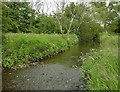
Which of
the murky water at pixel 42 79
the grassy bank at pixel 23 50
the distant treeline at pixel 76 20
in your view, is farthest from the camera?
the distant treeline at pixel 76 20

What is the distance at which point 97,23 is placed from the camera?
2877cm

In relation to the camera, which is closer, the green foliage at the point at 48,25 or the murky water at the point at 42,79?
the murky water at the point at 42,79

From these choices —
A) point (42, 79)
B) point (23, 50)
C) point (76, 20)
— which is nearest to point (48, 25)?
point (76, 20)

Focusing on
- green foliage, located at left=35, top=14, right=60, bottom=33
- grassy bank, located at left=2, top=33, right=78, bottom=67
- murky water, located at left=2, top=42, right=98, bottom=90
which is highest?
green foliage, located at left=35, top=14, right=60, bottom=33

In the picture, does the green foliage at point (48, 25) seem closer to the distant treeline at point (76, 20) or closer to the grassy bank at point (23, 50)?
the distant treeline at point (76, 20)

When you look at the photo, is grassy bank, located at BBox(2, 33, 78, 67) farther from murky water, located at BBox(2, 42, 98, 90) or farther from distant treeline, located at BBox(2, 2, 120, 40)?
distant treeline, located at BBox(2, 2, 120, 40)

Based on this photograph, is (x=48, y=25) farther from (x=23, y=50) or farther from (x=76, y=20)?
(x=23, y=50)

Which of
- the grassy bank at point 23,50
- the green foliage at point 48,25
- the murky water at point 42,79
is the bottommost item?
the murky water at point 42,79

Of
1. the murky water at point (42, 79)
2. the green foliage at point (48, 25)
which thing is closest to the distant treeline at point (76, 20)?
the green foliage at point (48, 25)

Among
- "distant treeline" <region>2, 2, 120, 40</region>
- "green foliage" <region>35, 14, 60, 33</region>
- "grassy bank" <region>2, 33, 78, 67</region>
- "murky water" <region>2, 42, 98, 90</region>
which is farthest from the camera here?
"green foliage" <region>35, 14, 60, 33</region>

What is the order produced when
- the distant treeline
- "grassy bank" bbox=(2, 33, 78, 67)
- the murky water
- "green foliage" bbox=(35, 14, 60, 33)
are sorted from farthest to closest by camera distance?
"green foliage" bbox=(35, 14, 60, 33) → the distant treeline → "grassy bank" bbox=(2, 33, 78, 67) → the murky water

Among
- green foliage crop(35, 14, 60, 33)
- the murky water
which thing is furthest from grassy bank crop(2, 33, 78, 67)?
green foliage crop(35, 14, 60, 33)

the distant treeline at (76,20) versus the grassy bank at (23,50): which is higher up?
the distant treeline at (76,20)

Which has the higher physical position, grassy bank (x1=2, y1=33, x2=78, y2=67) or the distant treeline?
the distant treeline
